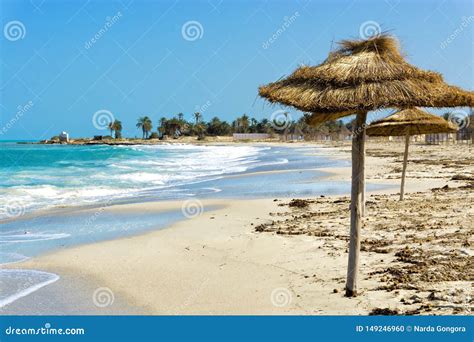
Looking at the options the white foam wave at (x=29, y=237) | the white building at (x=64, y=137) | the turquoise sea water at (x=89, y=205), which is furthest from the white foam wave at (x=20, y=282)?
the white building at (x=64, y=137)

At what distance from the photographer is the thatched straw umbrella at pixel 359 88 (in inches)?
232

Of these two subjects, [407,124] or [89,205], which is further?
[89,205]

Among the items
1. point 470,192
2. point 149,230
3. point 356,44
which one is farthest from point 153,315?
point 470,192

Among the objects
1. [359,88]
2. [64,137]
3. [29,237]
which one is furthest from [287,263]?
[64,137]

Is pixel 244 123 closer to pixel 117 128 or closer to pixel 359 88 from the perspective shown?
pixel 117 128

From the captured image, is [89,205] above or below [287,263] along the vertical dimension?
below

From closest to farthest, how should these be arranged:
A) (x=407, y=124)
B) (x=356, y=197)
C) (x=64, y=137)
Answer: (x=356, y=197) → (x=407, y=124) → (x=64, y=137)

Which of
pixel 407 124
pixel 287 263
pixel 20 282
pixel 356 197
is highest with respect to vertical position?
pixel 407 124

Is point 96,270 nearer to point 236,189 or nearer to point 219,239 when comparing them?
point 219,239

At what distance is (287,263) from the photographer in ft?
26.3

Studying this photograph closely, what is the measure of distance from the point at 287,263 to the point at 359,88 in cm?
300

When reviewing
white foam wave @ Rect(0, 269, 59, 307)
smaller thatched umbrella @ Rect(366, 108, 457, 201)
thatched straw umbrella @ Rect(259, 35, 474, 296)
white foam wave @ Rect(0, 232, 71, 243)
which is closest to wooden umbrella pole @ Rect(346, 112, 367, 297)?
thatched straw umbrella @ Rect(259, 35, 474, 296)

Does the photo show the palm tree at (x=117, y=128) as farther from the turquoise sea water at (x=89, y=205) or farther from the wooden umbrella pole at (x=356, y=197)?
the wooden umbrella pole at (x=356, y=197)

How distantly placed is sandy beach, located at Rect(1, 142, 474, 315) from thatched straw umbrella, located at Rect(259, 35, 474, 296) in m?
0.67
